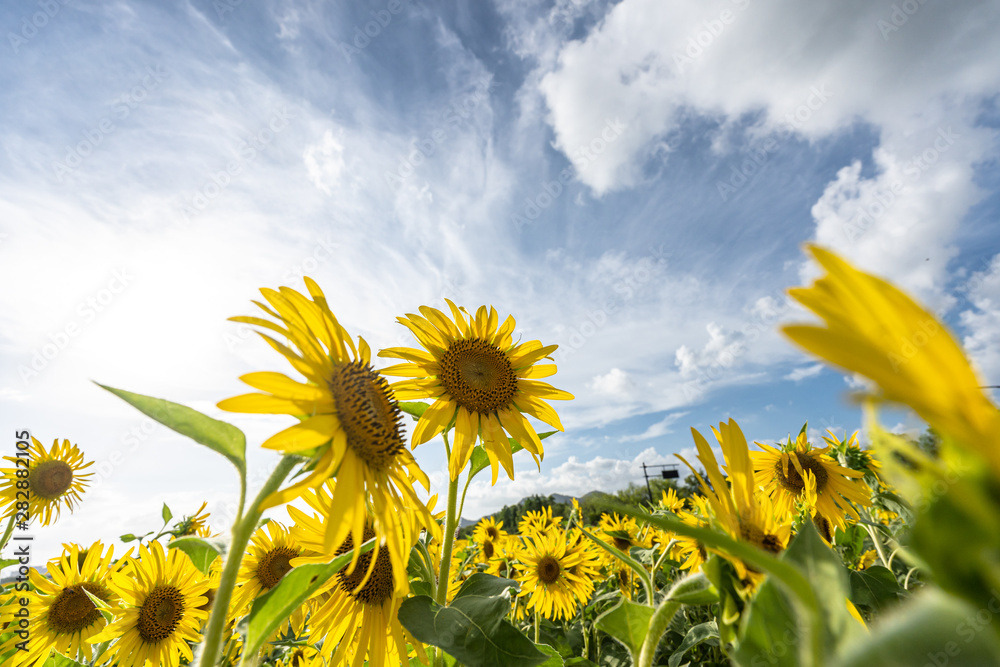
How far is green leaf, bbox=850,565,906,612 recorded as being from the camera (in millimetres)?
1815

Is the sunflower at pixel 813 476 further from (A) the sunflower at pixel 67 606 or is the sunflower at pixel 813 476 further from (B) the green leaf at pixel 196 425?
(A) the sunflower at pixel 67 606

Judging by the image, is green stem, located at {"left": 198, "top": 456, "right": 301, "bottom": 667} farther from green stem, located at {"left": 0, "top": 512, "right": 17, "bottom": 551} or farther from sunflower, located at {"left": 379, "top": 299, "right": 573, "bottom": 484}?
green stem, located at {"left": 0, "top": 512, "right": 17, "bottom": 551}

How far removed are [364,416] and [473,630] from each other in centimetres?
59

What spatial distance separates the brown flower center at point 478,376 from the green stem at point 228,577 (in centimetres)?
121

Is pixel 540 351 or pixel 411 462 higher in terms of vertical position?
pixel 540 351

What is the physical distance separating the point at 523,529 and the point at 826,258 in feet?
21.3

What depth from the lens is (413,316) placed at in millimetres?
2111

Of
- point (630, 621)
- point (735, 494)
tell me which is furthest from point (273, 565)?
point (735, 494)

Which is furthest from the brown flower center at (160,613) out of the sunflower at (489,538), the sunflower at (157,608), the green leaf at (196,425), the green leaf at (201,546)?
the sunflower at (489,538)

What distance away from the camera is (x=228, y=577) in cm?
80

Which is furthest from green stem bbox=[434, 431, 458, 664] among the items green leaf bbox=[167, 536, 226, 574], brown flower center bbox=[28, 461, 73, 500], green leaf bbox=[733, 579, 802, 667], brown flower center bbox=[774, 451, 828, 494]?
brown flower center bbox=[28, 461, 73, 500]

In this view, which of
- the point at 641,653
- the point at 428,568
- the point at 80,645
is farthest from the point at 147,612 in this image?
the point at 641,653

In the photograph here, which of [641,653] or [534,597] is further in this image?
[534,597]

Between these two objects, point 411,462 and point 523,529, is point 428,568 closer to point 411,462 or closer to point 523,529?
point 411,462
